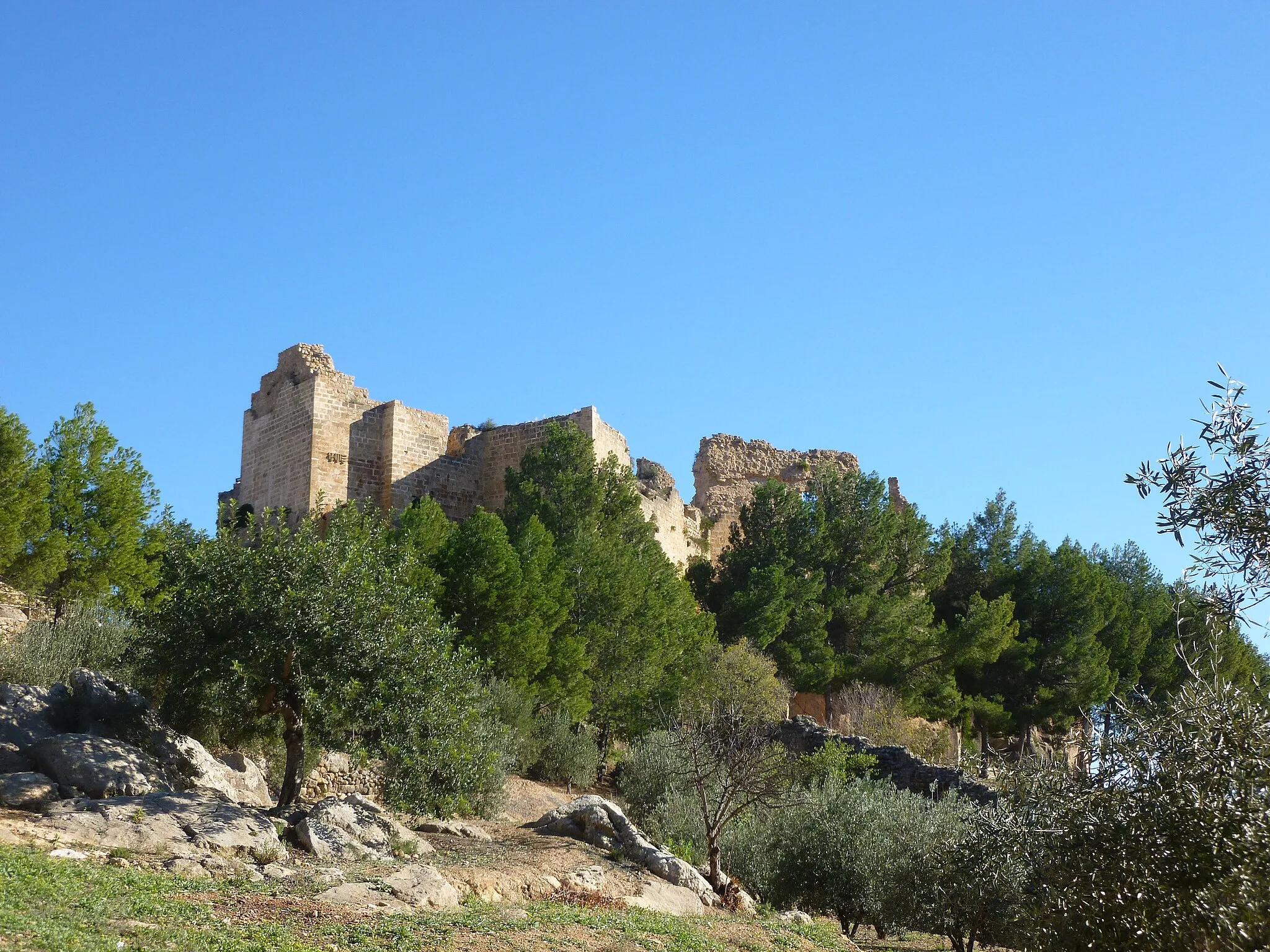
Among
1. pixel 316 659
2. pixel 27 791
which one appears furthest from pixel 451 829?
pixel 27 791

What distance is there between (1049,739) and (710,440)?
14.2 meters

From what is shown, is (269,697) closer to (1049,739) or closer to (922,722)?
(922,722)

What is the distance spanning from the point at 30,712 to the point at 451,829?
4981 mm

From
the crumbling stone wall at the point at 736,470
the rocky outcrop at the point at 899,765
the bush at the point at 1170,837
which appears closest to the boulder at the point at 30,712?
the bush at the point at 1170,837

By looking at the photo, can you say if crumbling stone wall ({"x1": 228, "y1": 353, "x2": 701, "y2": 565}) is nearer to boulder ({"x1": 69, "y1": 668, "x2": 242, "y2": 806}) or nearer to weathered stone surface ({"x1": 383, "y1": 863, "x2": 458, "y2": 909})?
boulder ({"x1": 69, "y1": 668, "x2": 242, "y2": 806})

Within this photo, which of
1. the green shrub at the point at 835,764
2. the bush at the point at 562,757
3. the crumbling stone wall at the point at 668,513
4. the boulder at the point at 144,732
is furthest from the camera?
the crumbling stone wall at the point at 668,513

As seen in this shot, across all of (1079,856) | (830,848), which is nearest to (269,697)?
(830,848)

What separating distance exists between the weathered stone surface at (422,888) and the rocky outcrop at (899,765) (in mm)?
10877

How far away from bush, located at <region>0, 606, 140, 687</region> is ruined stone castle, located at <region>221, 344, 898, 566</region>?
32.0ft

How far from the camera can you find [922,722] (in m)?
32.3

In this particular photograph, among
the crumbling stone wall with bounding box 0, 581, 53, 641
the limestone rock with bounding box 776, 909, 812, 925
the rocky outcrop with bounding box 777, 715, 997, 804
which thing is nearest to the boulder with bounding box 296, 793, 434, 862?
the limestone rock with bounding box 776, 909, 812, 925

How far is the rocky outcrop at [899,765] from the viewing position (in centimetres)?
2080

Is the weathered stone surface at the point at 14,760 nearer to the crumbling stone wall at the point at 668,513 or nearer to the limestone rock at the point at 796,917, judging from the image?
the limestone rock at the point at 796,917

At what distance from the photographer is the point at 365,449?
2911cm
